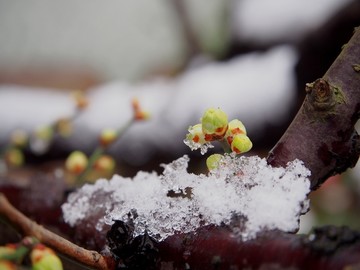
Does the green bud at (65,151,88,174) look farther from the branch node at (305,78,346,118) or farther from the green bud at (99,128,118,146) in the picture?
the branch node at (305,78,346,118)

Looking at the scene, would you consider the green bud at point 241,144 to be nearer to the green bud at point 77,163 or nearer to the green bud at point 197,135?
the green bud at point 197,135

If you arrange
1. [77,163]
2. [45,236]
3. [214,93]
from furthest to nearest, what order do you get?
[214,93] → [77,163] → [45,236]

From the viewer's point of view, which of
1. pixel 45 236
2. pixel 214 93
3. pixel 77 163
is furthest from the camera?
pixel 214 93

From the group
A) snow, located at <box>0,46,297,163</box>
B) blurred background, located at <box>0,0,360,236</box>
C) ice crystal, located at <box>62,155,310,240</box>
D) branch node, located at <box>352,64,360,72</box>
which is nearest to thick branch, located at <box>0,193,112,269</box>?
ice crystal, located at <box>62,155,310,240</box>

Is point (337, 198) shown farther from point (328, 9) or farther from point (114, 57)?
point (114, 57)

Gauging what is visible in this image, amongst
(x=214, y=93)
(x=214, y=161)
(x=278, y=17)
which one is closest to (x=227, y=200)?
(x=214, y=161)

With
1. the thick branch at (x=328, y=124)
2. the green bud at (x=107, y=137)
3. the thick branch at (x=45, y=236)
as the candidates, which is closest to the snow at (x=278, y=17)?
the green bud at (x=107, y=137)

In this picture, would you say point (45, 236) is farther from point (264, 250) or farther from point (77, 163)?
point (77, 163)
